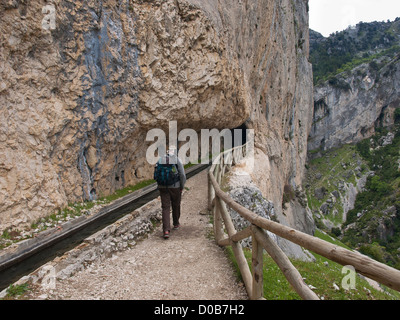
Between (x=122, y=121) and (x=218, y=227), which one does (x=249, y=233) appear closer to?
(x=218, y=227)

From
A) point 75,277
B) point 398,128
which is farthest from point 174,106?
point 398,128

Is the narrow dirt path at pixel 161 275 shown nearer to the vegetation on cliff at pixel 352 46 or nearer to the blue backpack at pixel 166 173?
the blue backpack at pixel 166 173

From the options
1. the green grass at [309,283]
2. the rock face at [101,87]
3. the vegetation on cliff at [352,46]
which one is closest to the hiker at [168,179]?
the green grass at [309,283]

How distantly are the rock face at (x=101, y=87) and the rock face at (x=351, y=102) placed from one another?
2826 inches

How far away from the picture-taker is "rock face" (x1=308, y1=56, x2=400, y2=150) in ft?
276

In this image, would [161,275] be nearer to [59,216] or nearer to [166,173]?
[166,173]

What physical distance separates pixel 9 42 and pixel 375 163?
309ft

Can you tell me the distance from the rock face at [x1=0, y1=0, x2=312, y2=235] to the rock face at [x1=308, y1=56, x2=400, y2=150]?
7178 cm

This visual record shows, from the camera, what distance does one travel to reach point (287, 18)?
3412 cm

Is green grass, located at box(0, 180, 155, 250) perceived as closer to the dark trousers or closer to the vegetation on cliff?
the dark trousers

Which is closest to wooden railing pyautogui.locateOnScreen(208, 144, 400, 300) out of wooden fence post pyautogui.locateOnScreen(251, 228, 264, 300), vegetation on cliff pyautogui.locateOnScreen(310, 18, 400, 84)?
wooden fence post pyautogui.locateOnScreen(251, 228, 264, 300)

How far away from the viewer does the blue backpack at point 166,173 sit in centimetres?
661

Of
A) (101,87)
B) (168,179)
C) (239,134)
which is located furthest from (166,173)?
(239,134)
